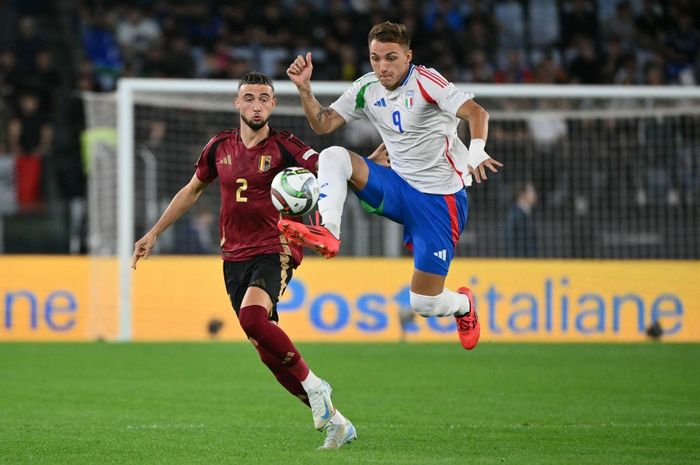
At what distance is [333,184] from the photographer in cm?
747

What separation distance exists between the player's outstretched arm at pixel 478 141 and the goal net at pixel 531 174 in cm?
974

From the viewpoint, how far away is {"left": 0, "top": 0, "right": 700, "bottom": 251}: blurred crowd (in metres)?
20.8

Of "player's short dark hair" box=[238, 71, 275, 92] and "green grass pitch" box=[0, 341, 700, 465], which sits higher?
"player's short dark hair" box=[238, 71, 275, 92]

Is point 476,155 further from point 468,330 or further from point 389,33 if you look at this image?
point 468,330

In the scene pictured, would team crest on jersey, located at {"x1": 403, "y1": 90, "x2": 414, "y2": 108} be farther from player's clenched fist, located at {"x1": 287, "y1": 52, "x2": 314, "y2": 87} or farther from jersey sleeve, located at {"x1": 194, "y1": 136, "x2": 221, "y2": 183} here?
jersey sleeve, located at {"x1": 194, "y1": 136, "x2": 221, "y2": 183}

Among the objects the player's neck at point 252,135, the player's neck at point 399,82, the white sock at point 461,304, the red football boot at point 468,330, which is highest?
the player's neck at point 399,82

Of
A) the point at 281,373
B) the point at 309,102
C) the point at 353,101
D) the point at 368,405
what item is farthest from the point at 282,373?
the point at 368,405

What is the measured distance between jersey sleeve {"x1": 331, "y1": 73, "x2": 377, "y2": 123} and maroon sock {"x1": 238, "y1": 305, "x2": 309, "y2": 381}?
1.54 metres

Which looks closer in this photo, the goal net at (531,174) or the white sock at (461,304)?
the white sock at (461,304)

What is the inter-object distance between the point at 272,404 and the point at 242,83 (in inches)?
130

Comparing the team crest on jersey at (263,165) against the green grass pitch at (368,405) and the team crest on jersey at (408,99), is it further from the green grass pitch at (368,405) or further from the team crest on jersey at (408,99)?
the green grass pitch at (368,405)

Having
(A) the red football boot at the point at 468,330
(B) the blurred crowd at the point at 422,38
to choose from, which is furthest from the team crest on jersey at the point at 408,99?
(B) the blurred crowd at the point at 422,38

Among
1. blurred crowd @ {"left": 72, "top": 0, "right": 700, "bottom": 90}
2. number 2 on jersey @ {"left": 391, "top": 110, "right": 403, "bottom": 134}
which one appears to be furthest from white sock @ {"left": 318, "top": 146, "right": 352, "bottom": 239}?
blurred crowd @ {"left": 72, "top": 0, "right": 700, "bottom": 90}

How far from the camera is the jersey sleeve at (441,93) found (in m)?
7.86
